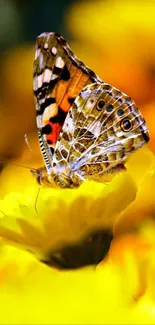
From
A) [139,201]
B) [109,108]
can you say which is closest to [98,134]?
[109,108]

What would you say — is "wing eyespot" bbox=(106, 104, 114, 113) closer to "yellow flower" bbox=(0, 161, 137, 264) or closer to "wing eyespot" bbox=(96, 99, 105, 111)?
"wing eyespot" bbox=(96, 99, 105, 111)

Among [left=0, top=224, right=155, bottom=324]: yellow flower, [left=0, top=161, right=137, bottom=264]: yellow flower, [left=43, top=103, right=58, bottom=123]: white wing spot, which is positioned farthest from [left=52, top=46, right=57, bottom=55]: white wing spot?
[left=0, top=224, right=155, bottom=324]: yellow flower

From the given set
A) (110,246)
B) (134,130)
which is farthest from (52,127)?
(110,246)

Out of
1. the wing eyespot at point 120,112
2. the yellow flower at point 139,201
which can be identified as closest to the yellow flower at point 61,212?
the yellow flower at point 139,201

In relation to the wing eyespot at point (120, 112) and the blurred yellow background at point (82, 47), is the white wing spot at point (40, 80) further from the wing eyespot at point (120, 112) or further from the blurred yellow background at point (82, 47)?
the wing eyespot at point (120, 112)

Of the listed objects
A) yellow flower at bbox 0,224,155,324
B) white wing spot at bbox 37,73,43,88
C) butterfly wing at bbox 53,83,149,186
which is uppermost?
white wing spot at bbox 37,73,43,88

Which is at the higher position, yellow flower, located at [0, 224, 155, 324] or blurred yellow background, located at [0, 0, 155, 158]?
blurred yellow background, located at [0, 0, 155, 158]
